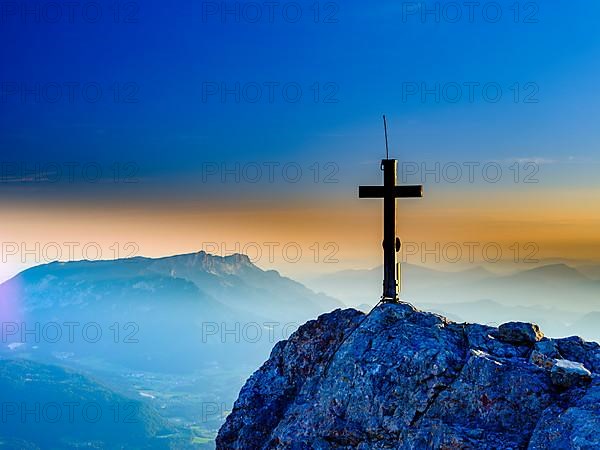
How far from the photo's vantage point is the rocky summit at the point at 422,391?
12.8 m

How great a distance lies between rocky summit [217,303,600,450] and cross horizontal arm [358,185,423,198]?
4.15 m

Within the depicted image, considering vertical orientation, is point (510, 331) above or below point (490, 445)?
above

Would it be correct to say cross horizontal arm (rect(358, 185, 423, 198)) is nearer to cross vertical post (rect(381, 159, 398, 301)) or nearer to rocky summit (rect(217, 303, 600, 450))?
cross vertical post (rect(381, 159, 398, 301))

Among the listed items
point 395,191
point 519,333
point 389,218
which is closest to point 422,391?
point 519,333

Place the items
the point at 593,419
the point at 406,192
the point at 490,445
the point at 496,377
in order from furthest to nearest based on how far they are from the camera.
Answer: the point at 406,192 → the point at 496,377 → the point at 490,445 → the point at 593,419

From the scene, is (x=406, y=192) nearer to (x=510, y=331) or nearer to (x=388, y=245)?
(x=388, y=245)

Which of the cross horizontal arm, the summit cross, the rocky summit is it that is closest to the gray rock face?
the rocky summit

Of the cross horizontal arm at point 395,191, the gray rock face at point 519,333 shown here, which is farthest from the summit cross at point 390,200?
the gray rock face at point 519,333

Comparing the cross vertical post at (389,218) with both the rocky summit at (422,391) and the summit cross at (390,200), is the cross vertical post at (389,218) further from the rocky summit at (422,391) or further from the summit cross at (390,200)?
the rocky summit at (422,391)

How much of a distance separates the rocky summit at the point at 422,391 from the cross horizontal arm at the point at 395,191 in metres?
4.15

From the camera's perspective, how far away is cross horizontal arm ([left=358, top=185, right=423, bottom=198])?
19203 mm

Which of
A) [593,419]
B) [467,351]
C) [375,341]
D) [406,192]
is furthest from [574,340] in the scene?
[406,192]

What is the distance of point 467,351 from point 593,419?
401 centimetres

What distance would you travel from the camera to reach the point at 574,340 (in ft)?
52.1
